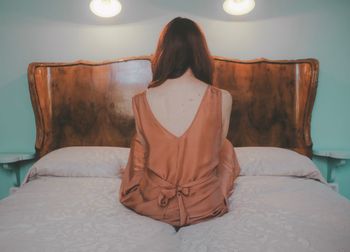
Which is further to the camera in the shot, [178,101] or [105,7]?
[105,7]

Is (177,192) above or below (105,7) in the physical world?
below

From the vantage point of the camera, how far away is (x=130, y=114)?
1.98 m

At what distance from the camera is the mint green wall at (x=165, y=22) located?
2008 millimetres

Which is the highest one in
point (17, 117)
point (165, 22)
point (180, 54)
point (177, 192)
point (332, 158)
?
point (165, 22)

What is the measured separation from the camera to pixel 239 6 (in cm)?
195

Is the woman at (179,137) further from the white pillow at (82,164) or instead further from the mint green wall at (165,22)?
the mint green wall at (165,22)

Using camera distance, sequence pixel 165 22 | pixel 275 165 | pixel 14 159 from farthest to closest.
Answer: pixel 165 22
pixel 14 159
pixel 275 165

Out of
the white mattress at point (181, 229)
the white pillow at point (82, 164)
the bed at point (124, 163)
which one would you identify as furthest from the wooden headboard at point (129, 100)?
the white mattress at point (181, 229)

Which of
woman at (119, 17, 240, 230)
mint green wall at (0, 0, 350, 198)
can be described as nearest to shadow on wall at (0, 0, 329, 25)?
mint green wall at (0, 0, 350, 198)

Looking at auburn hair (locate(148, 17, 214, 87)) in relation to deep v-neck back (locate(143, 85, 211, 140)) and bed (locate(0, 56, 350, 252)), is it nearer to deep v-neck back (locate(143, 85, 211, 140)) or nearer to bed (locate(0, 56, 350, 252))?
deep v-neck back (locate(143, 85, 211, 140))

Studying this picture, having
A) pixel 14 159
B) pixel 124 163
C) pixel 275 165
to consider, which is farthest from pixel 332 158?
pixel 14 159

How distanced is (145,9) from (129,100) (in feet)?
2.09

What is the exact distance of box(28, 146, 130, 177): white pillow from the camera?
5.38 ft

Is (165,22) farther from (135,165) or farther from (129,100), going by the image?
(135,165)
